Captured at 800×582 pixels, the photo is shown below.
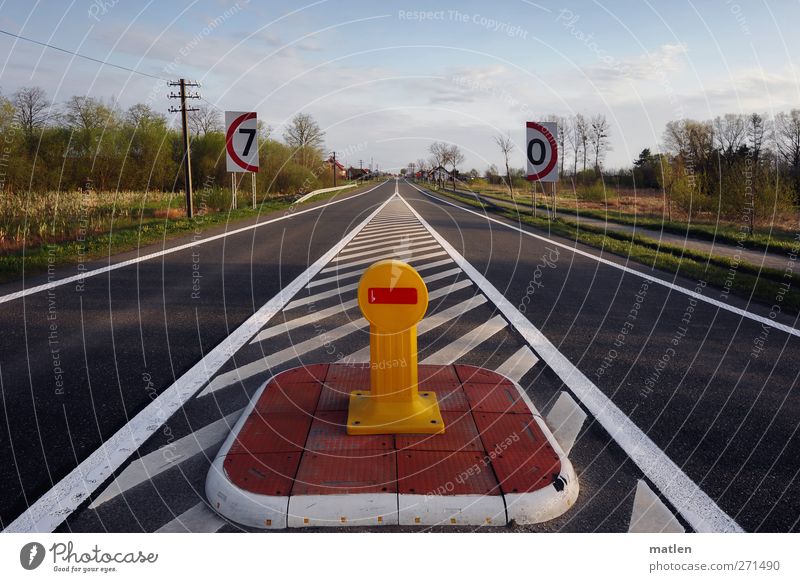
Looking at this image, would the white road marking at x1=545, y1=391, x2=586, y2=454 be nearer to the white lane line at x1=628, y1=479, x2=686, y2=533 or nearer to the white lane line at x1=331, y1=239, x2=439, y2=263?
the white lane line at x1=628, y1=479, x2=686, y2=533

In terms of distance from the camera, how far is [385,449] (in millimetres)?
3705

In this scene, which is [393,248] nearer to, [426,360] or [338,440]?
[426,360]

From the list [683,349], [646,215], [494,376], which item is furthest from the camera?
[646,215]

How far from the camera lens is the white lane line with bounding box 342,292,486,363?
5.63 meters

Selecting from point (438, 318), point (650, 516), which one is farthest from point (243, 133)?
point (650, 516)

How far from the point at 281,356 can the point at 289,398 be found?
4.00 feet

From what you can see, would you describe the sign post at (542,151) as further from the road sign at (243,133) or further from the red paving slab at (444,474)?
the red paving slab at (444,474)

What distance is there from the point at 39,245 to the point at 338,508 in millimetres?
12640

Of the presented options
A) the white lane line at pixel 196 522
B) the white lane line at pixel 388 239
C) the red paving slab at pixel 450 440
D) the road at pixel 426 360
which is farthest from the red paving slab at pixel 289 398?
the white lane line at pixel 388 239

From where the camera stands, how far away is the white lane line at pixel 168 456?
323cm

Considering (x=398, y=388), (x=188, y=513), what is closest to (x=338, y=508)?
(x=188, y=513)

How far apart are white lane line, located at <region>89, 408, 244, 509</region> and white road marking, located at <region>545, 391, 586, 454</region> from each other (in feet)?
7.31

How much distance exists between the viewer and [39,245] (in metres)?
13.0

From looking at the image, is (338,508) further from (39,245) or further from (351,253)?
(39,245)
